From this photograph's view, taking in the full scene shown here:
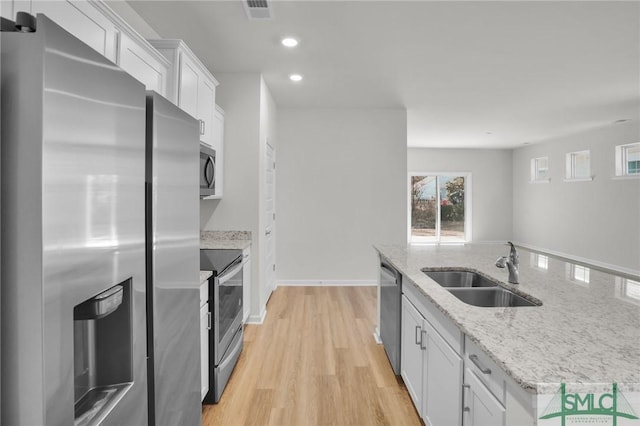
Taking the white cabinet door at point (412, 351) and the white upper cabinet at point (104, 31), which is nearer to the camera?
the white upper cabinet at point (104, 31)

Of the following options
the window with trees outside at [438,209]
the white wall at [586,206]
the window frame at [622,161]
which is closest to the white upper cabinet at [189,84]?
the white wall at [586,206]

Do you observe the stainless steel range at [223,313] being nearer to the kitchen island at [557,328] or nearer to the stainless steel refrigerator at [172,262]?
the stainless steel refrigerator at [172,262]

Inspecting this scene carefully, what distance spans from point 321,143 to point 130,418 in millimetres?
4983

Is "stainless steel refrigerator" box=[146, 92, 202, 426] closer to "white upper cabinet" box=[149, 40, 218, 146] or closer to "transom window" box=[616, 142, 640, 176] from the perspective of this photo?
"white upper cabinet" box=[149, 40, 218, 146]

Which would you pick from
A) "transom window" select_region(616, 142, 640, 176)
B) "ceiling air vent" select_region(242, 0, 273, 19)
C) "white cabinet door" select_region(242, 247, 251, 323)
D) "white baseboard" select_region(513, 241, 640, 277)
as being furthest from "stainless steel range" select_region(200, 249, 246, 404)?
"transom window" select_region(616, 142, 640, 176)

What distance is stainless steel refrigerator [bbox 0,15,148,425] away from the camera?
589mm

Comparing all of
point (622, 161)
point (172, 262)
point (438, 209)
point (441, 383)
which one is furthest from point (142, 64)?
point (438, 209)

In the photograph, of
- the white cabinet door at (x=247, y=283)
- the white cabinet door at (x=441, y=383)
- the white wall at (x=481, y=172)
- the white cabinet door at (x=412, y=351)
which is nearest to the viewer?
the white cabinet door at (x=441, y=383)

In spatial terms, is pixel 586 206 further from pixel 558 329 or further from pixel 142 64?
pixel 142 64

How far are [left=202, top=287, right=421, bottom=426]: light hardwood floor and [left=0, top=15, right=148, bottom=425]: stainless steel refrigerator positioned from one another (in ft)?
5.38

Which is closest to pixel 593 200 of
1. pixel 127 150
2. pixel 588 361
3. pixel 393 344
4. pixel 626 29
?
pixel 626 29

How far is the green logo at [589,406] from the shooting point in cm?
93

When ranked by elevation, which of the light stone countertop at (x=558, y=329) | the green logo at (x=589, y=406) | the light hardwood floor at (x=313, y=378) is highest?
the light stone countertop at (x=558, y=329)

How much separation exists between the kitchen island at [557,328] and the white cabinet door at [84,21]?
1884mm
